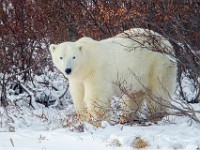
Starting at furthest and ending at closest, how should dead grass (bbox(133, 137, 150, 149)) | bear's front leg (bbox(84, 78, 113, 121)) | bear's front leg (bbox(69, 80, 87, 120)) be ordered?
bear's front leg (bbox(69, 80, 87, 120)) → bear's front leg (bbox(84, 78, 113, 121)) → dead grass (bbox(133, 137, 150, 149))

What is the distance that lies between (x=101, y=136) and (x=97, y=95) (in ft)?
5.06

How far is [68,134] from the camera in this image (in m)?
4.74

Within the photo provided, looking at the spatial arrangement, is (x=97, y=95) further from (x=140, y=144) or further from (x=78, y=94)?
(x=140, y=144)

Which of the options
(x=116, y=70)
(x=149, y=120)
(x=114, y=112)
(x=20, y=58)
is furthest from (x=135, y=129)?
(x=20, y=58)

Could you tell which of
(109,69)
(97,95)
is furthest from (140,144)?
(109,69)

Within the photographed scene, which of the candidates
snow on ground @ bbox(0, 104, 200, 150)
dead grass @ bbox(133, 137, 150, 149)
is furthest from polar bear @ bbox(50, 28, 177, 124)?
dead grass @ bbox(133, 137, 150, 149)

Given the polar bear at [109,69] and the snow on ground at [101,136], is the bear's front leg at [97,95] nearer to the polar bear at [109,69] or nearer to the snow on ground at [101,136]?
the polar bear at [109,69]

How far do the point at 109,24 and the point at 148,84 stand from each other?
168 cm

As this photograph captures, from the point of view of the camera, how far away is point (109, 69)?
627cm

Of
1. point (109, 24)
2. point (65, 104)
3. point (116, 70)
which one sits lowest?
point (65, 104)

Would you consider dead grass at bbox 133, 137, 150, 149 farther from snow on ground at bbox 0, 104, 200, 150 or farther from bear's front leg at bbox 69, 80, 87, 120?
bear's front leg at bbox 69, 80, 87, 120

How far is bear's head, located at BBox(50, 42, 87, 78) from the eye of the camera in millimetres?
6066

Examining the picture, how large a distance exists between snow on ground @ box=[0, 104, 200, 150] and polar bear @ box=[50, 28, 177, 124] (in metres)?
0.56

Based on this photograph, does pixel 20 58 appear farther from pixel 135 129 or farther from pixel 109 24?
pixel 135 129
